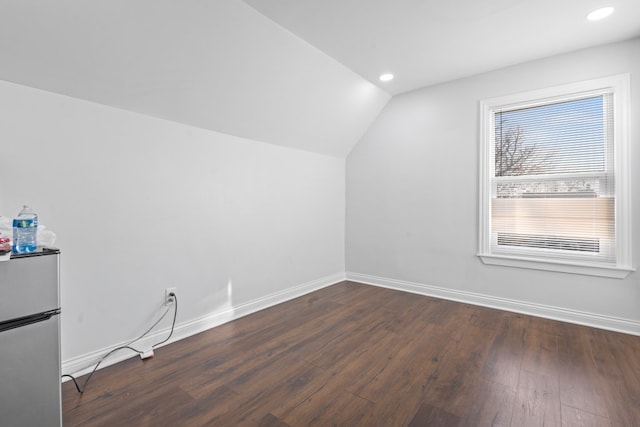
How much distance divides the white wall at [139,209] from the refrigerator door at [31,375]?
62cm

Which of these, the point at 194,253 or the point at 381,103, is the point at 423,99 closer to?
the point at 381,103

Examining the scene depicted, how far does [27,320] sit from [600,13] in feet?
13.4

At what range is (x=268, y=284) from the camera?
3.34 metres

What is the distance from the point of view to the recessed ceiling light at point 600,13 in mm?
2215

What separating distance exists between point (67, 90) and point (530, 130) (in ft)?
13.1

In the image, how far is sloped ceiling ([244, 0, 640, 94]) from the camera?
2154mm

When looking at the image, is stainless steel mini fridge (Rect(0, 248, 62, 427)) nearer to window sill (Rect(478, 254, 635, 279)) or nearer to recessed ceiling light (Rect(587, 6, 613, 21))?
window sill (Rect(478, 254, 635, 279))

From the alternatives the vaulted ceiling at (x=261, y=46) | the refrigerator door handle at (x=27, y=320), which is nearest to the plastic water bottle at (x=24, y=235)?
the refrigerator door handle at (x=27, y=320)

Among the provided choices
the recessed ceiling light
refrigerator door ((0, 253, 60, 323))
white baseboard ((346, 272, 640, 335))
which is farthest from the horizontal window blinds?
refrigerator door ((0, 253, 60, 323))

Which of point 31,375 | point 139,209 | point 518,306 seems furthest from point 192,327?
point 518,306

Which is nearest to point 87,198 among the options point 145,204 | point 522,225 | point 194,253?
point 145,204

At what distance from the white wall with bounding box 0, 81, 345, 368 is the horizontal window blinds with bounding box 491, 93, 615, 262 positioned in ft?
7.96

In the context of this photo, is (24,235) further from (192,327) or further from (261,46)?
(261,46)

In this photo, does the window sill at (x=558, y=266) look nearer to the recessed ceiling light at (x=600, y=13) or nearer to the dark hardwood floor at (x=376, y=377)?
the dark hardwood floor at (x=376, y=377)
